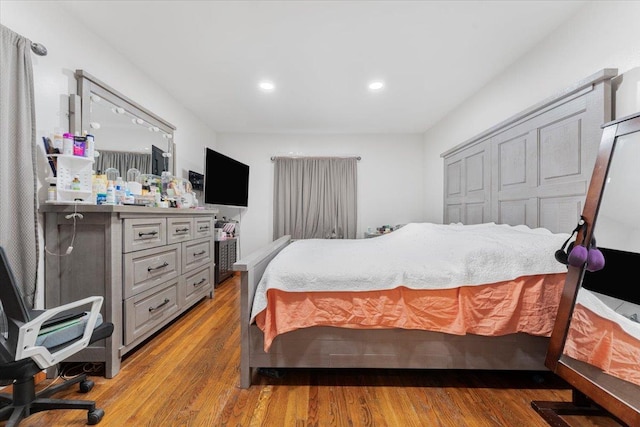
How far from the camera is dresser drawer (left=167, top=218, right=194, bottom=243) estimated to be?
2189 mm

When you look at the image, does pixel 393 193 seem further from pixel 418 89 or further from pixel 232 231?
pixel 232 231

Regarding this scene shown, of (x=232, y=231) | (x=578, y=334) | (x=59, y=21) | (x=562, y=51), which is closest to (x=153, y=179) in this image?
(x=59, y=21)

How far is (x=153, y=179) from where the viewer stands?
254 cm

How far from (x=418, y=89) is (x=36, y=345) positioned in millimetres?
3447

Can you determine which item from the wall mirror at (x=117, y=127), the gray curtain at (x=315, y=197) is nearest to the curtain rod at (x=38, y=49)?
the wall mirror at (x=117, y=127)

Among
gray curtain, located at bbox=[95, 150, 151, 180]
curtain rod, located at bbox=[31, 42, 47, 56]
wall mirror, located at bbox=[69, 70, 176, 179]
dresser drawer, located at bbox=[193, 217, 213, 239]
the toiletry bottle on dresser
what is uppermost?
curtain rod, located at bbox=[31, 42, 47, 56]

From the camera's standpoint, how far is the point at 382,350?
1.49 metres

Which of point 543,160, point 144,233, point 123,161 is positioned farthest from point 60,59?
point 543,160

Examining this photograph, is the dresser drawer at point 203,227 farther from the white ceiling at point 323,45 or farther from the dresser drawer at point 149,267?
the white ceiling at point 323,45

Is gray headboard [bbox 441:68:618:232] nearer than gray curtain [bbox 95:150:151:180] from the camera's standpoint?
Yes

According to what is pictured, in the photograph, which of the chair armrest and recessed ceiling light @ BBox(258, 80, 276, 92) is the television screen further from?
the chair armrest

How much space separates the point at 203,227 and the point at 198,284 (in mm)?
602

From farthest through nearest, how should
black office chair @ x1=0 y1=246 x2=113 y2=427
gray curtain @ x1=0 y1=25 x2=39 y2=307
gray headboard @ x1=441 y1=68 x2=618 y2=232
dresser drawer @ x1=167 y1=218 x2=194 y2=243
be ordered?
dresser drawer @ x1=167 y1=218 x2=194 y2=243
gray headboard @ x1=441 y1=68 x2=618 y2=232
gray curtain @ x1=0 y1=25 x2=39 y2=307
black office chair @ x1=0 y1=246 x2=113 y2=427

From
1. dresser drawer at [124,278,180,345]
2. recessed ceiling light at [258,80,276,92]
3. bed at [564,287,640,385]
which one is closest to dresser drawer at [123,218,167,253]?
dresser drawer at [124,278,180,345]
